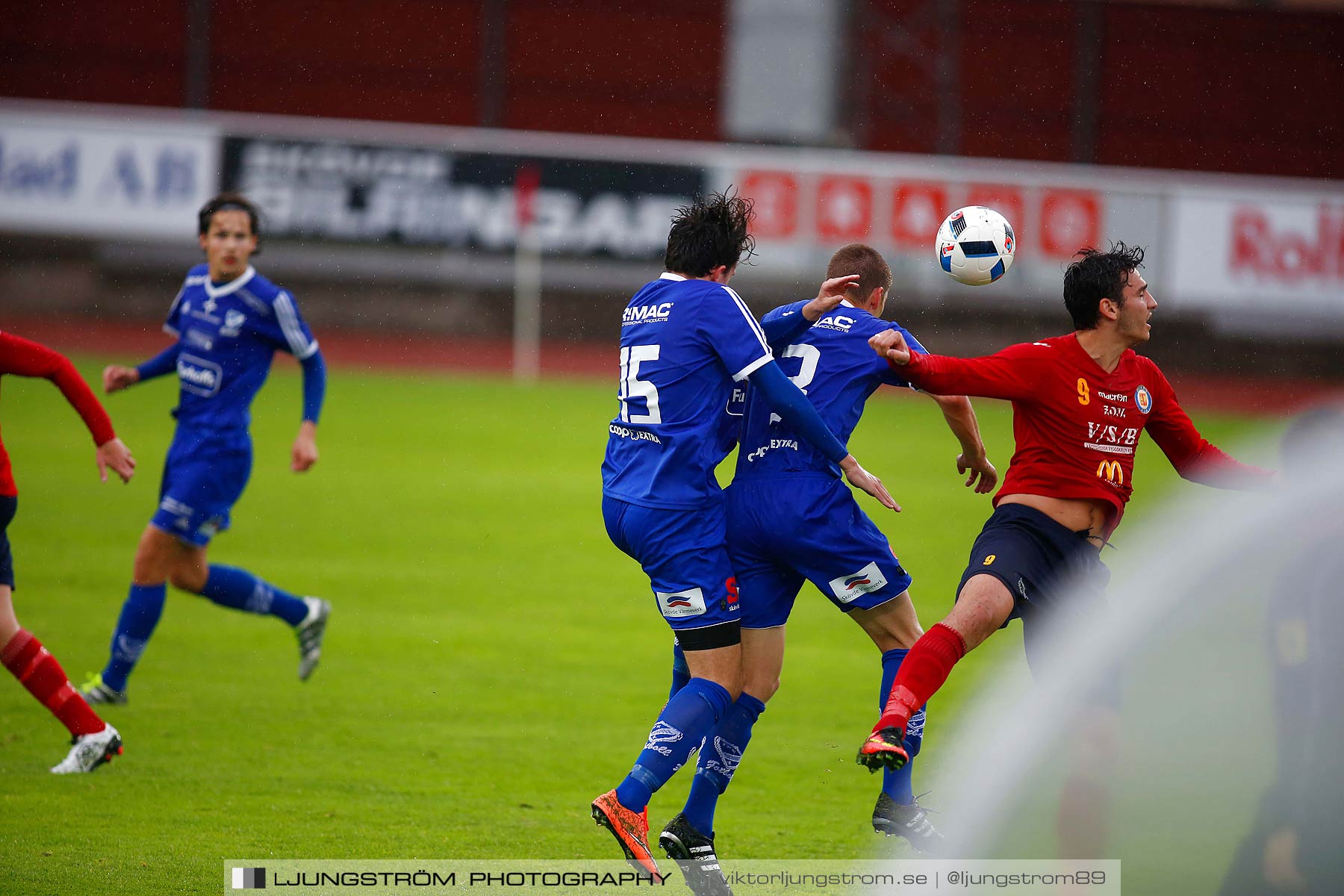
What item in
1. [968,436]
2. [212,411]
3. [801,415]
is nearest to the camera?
[801,415]

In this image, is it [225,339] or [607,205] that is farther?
[607,205]

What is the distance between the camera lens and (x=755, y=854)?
512 cm

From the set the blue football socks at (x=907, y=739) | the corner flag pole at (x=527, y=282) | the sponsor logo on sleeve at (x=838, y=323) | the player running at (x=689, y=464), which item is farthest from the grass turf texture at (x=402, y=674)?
the corner flag pole at (x=527, y=282)

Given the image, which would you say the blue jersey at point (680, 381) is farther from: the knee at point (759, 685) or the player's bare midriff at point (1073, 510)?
the player's bare midriff at point (1073, 510)

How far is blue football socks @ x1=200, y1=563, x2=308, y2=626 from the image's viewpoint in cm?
734

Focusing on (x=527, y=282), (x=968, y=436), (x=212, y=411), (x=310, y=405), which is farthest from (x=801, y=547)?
(x=527, y=282)

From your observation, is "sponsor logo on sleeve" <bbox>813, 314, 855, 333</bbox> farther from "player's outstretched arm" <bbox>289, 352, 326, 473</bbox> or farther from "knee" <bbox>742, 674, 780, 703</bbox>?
"player's outstretched arm" <bbox>289, 352, 326, 473</bbox>

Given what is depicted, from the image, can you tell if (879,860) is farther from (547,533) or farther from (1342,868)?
(547,533)

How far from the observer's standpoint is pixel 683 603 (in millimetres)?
4648

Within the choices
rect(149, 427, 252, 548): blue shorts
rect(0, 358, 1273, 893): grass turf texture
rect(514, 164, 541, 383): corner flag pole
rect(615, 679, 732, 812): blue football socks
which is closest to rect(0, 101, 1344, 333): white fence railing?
rect(514, 164, 541, 383): corner flag pole

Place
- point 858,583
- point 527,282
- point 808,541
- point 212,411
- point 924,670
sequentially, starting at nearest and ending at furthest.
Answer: point 924,670
point 808,541
point 858,583
point 212,411
point 527,282

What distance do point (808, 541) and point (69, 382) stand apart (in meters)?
3.14

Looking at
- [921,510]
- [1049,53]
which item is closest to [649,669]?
[921,510]

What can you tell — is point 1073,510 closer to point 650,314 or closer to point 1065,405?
point 1065,405
